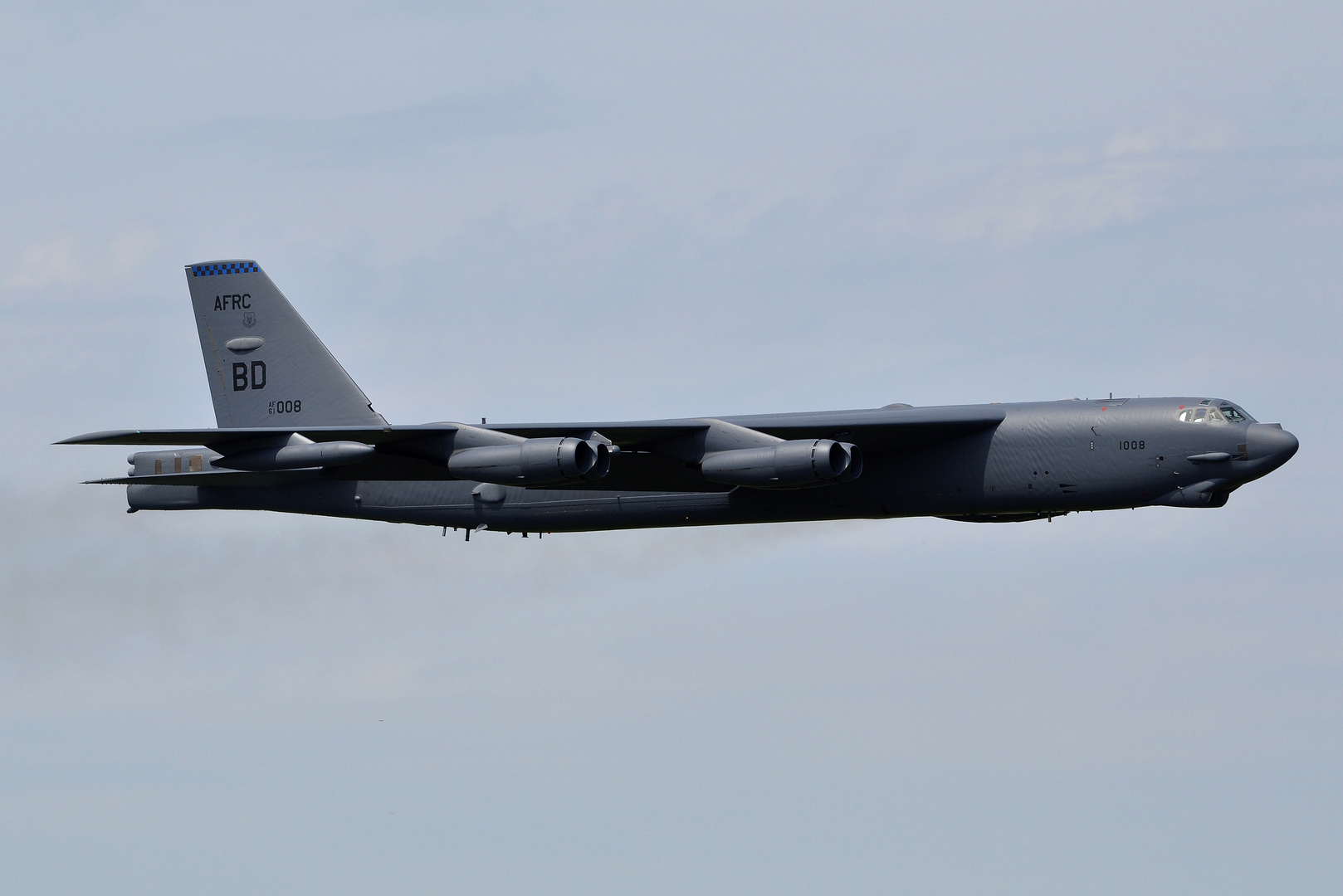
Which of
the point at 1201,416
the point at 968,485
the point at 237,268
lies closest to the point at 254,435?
the point at 237,268

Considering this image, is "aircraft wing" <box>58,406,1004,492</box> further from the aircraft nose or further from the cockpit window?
the aircraft nose

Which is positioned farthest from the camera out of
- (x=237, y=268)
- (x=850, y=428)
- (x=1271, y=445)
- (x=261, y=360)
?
(x=237, y=268)

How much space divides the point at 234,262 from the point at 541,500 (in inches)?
310

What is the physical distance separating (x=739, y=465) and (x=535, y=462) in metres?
3.05

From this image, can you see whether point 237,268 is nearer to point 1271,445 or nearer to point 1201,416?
point 1201,416

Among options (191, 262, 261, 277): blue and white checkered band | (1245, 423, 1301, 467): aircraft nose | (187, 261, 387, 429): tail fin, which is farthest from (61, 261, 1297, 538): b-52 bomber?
(191, 262, 261, 277): blue and white checkered band

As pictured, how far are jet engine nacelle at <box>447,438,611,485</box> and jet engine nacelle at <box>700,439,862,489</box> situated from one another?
1.78 meters

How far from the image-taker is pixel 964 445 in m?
27.2

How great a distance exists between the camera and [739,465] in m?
26.0

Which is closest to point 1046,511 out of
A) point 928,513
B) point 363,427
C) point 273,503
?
point 928,513

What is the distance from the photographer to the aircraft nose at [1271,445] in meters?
25.4

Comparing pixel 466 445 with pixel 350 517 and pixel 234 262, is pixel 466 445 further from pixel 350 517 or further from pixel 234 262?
pixel 234 262

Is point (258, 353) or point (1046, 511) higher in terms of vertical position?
point (258, 353)

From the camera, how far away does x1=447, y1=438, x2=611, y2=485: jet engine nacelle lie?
85.3ft
